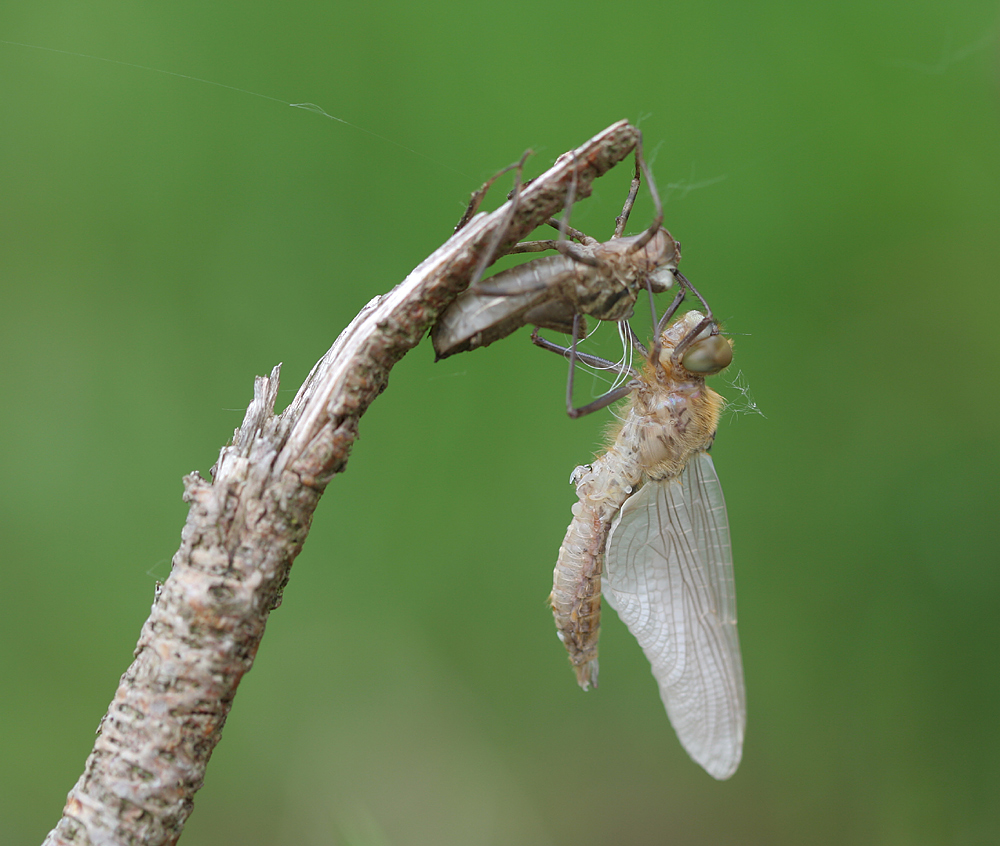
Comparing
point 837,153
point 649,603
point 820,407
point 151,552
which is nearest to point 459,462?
point 649,603

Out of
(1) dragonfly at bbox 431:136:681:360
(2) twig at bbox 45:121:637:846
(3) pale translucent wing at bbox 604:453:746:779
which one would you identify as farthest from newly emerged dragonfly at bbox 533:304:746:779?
(2) twig at bbox 45:121:637:846

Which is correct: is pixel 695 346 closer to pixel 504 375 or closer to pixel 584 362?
pixel 584 362

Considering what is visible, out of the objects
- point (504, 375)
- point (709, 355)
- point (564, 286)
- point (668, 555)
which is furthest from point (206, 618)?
point (504, 375)

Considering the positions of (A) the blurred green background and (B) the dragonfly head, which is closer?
(B) the dragonfly head

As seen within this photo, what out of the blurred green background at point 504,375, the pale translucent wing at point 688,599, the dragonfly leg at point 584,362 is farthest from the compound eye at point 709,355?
the blurred green background at point 504,375

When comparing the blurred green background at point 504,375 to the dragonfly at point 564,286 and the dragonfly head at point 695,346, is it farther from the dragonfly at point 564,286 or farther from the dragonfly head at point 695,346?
the dragonfly at point 564,286

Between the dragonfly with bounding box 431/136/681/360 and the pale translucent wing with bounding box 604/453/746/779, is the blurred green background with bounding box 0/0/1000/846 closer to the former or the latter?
the pale translucent wing with bounding box 604/453/746/779

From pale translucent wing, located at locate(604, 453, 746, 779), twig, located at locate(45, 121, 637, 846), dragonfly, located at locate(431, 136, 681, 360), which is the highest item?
dragonfly, located at locate(431, 136, 681, 360)
